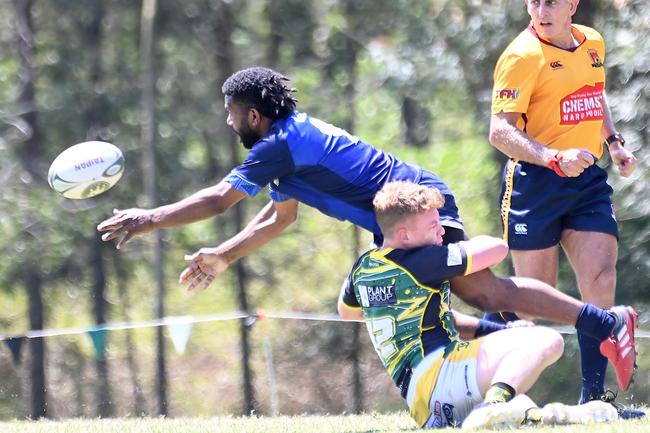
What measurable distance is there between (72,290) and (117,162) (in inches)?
321

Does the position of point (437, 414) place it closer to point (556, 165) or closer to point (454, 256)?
point (454, 256)

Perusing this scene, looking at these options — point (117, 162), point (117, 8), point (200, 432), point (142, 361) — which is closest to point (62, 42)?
point (117, 8)

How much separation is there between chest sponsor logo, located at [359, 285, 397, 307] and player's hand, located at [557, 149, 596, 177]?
44.5 inches

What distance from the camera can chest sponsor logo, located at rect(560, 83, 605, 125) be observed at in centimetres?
611

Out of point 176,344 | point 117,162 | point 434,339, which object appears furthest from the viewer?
point 176,344

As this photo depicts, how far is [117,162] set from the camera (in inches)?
254

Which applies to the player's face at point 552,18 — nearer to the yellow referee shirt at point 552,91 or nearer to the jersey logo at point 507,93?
the yellow referee shirt at point 552,91

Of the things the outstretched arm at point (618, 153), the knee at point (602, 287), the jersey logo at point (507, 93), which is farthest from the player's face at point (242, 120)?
the outstretched arm at point (618, 153)

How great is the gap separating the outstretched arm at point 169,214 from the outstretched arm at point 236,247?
8.4 inches

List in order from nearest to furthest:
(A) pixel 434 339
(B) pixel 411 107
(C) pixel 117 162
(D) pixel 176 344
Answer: (A) pixel 434 339 → (C) pixel 117 162 → (D) pixel 176 344 → (B) pixel 411 107

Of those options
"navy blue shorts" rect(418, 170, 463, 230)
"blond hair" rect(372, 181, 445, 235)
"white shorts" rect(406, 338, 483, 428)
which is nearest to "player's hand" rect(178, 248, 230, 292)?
"blond hair" rect(372, 181, 445, 235)

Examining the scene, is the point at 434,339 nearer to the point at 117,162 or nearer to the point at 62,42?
the point at 117,162

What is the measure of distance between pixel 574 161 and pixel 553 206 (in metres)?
0.43

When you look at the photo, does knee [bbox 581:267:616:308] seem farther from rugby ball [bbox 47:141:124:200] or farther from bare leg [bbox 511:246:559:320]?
rugby ball [bbox 47:141:124:200]
